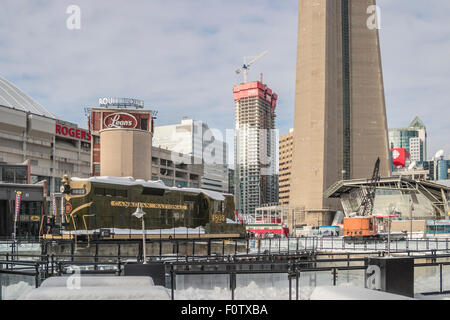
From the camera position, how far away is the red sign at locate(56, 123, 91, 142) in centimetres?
11046

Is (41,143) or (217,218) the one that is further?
(41,143)

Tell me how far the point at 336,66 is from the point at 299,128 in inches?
1008

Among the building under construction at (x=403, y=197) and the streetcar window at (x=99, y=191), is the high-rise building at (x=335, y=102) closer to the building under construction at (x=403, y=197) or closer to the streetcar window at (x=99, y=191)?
the building under construction at (x=403, y=197)

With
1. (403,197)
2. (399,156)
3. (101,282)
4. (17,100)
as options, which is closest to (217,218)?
(101,282)

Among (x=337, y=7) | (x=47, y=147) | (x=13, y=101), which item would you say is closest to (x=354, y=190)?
(x=337, y=7)

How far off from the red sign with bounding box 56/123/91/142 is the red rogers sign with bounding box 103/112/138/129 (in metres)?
17.4

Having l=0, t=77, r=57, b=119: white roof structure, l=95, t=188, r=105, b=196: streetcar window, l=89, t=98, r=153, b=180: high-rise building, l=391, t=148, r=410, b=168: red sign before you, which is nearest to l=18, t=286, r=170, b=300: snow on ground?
l=95, t=188, r=105, b=196: streetcar window

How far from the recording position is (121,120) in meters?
98.9

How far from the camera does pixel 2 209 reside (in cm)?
6762

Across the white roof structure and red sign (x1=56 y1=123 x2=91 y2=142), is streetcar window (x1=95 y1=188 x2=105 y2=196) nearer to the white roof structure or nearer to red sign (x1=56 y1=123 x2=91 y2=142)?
red sign (x1=56 y1=123 x2=91 y2=142)

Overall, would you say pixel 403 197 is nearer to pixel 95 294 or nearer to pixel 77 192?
pixel 77 192

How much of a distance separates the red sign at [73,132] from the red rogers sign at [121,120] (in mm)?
17427

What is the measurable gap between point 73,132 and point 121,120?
2114cm
